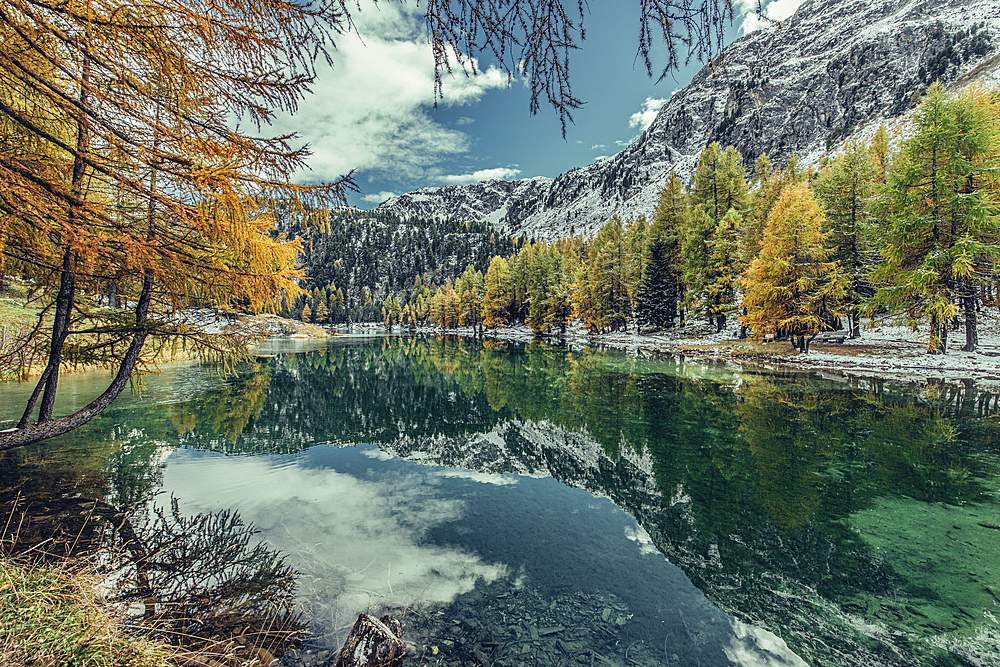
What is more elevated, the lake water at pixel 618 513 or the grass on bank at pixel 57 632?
the grass on bank at pixel 57 632

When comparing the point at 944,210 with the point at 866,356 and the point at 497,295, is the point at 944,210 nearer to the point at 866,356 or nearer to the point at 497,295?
the point at 866,356

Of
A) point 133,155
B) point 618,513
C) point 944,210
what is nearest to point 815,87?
point 944,210

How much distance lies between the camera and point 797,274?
23.1 metres

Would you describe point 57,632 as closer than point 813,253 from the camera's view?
Yes

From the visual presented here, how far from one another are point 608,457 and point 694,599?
4.67 m

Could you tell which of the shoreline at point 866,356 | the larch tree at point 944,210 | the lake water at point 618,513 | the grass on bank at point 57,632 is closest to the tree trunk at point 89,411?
the grass on bank at point 57,632

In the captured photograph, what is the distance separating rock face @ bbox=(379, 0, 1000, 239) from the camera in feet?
306

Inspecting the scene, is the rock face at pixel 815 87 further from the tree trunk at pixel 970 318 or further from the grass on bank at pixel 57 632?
the grass on bank at pixel 57 632

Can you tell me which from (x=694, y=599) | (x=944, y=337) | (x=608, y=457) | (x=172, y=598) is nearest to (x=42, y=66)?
(x=172, y=598)

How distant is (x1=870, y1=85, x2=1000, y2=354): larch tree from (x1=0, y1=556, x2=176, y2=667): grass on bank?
2658 cm

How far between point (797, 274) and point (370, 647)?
28.7 m

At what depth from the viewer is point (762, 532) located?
19.2 ft

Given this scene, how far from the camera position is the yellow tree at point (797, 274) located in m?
22.4

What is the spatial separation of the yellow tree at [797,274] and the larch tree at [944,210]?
3.60 meters
